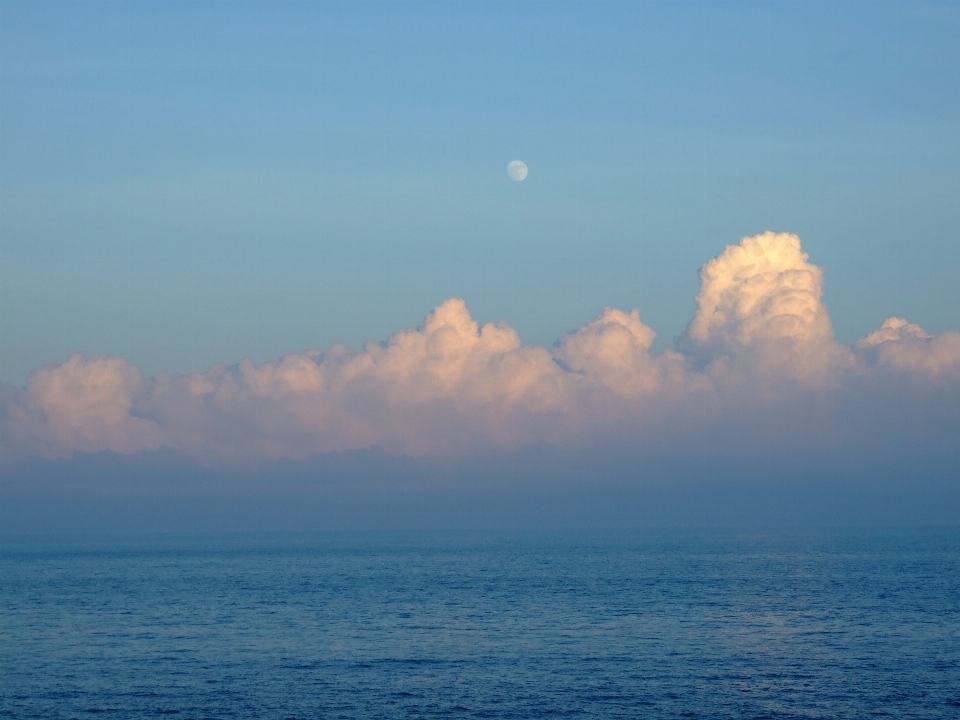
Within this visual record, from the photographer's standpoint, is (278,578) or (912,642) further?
(278,578)

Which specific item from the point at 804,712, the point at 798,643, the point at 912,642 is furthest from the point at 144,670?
the point at 912,642

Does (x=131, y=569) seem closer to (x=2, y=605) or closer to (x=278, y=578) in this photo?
(x=278, y=578)

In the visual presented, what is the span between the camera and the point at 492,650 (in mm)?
78438

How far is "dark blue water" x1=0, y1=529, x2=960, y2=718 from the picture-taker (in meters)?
60.4

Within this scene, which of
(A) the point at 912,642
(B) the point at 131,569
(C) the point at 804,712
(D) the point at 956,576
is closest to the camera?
(C) the point at 804,712

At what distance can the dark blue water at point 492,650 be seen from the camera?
198ft


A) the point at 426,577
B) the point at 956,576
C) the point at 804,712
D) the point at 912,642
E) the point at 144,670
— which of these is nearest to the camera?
the point at 804,712

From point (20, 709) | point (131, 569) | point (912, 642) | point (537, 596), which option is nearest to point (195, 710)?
point (20, 709)

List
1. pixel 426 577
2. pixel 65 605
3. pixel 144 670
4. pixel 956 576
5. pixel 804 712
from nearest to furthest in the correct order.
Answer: pixel 804 712 → pixel 144 670 → pixel 65 605 → pixel 956 576 → pixel 426 577

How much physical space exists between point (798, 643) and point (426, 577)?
84398 mm

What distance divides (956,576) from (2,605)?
122425 millimetres

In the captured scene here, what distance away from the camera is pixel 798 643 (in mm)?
81312

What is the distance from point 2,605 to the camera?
119m

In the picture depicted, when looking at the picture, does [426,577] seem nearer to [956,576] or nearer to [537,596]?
[537,596]
